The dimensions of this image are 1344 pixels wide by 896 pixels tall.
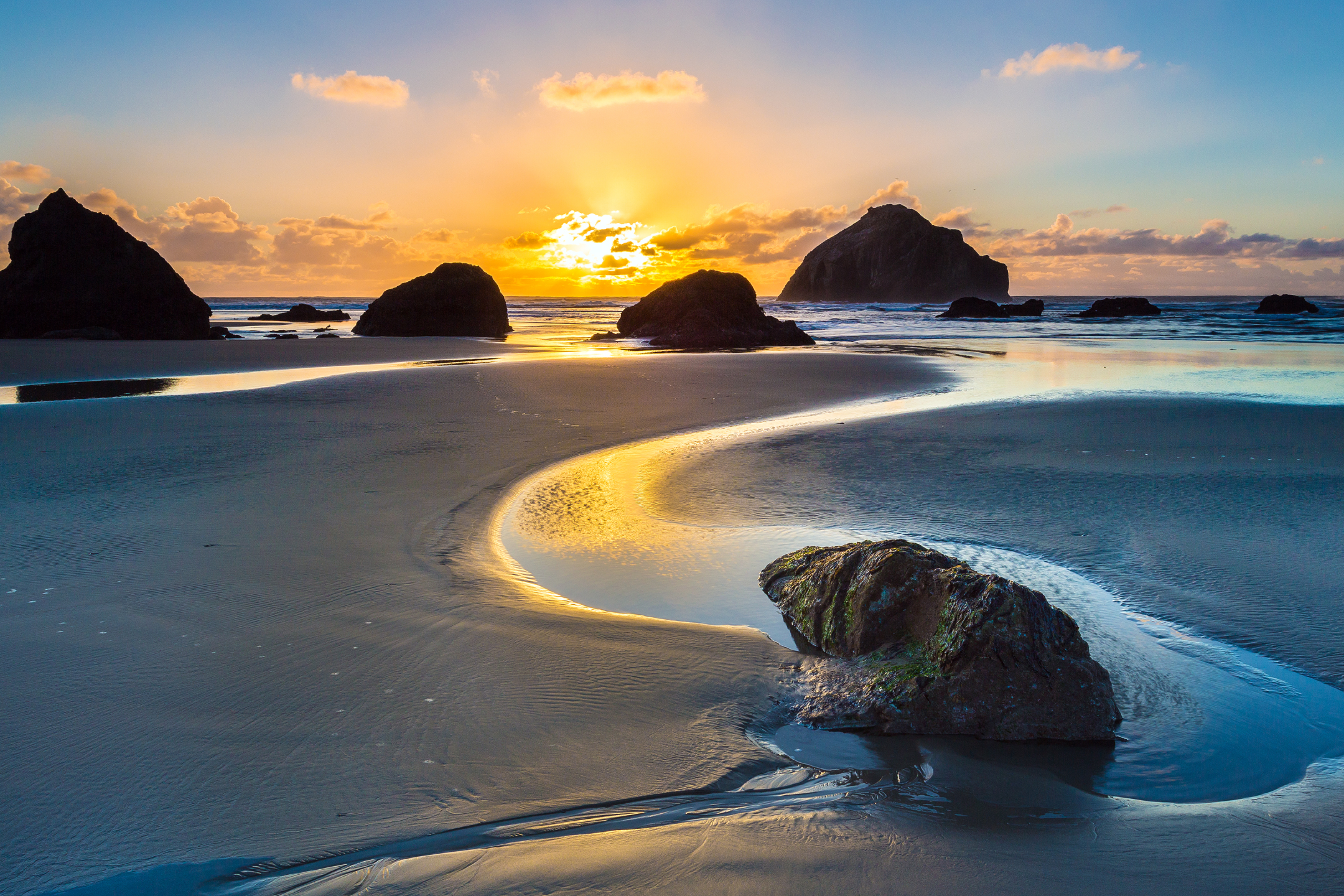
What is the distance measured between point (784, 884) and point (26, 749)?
2.68m

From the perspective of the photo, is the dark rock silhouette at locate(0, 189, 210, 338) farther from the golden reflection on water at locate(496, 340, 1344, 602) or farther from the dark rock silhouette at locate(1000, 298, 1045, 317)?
the dark rock silhouette at locate(1000, 298, 1045, 317)

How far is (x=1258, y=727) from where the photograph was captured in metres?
2.93

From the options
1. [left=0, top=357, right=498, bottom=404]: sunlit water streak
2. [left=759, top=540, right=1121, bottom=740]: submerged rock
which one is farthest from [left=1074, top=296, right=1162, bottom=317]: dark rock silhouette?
[left=759, top=540, right=1121, bottom=740]: submerged rock

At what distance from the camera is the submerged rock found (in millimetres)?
2850

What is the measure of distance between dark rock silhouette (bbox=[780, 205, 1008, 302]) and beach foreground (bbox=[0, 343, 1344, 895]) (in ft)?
421

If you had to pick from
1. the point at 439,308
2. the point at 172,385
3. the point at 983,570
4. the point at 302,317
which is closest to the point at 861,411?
the point at 983,570

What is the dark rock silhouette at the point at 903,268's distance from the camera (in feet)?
429

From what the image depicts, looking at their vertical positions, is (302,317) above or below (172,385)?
above

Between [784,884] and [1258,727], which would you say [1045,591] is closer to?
[1258,727]

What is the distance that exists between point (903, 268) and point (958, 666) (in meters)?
141

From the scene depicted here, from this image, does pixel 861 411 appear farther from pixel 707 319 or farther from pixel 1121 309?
pixel 1121 309

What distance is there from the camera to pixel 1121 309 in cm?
5322

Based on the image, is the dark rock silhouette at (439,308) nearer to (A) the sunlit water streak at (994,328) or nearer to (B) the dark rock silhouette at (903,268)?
(A) the sunlit water streak at (994,328)

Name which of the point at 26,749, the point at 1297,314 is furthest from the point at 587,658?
the point at 1297,314
